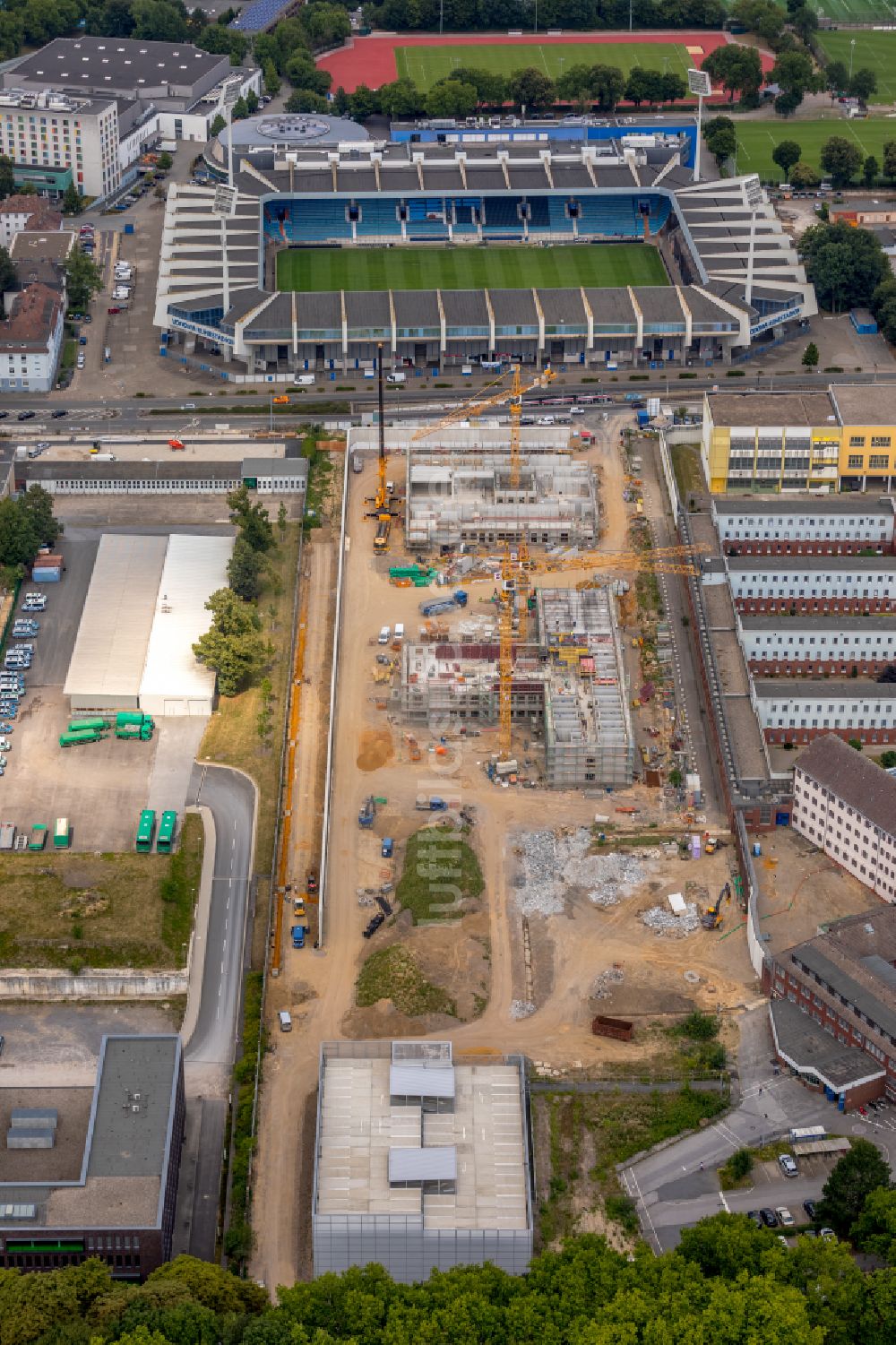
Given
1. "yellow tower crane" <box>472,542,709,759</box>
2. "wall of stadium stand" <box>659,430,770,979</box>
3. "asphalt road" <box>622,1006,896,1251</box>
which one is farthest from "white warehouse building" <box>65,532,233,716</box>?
"asphalt road" <box>622,1006,896,1251</box>

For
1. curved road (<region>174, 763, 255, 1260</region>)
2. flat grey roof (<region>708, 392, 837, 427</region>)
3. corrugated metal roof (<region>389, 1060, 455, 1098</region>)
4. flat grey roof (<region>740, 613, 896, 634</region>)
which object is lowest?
curved road (<region>174, 763, 255, 1260</region>)

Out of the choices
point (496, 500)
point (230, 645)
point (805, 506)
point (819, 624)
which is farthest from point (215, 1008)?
point (805, 506)

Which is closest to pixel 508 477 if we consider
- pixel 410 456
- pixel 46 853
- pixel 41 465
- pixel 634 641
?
pixel 410 456

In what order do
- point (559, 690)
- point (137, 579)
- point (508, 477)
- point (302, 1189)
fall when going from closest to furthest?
1. point (302, 1189)
2. point (559, 690)
3. point (137, 579)
4. point (508, 477)

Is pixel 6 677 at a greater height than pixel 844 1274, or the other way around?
pixel 844 1274

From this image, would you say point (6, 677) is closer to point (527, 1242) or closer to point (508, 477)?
point (508, 477)

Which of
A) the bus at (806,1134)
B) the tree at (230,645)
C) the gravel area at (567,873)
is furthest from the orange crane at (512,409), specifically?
the bus at (806,1134)

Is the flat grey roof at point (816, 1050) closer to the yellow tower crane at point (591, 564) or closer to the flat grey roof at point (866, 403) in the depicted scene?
the yellow tower crane at point (591, 564)

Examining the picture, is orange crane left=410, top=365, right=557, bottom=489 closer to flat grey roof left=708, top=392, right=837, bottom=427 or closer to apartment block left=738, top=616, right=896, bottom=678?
flat grey roof left=708, top=392, right=837, bottom=427
